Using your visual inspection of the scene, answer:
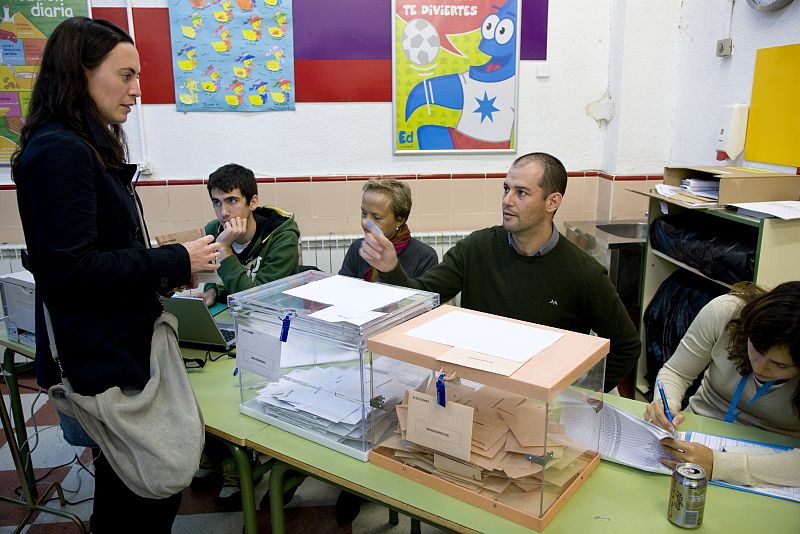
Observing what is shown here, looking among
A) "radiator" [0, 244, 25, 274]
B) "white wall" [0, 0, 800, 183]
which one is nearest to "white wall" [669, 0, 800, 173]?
"white wall" [0, 0, 800, 183]

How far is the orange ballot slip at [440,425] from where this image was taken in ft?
4.33

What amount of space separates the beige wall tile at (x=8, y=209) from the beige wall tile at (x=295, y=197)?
1472 millimetres

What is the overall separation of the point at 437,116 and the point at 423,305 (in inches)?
92.4

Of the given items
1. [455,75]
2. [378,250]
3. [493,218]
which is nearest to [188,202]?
[455,75]

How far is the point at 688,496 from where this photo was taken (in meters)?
1.25

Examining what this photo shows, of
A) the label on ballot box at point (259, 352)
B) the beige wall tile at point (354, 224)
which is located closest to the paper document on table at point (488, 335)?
the label on ballot box at point (259, 352)

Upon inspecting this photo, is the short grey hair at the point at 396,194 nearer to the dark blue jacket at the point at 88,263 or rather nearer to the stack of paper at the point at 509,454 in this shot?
the dark blue jacket at the point at 88,263

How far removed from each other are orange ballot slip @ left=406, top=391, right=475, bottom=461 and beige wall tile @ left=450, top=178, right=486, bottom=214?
2.60 m

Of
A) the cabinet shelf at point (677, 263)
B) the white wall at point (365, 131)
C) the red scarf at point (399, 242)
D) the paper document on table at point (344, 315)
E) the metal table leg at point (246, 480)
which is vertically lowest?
the metal table leg at point (246, 480)

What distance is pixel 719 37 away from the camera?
10.8 ft

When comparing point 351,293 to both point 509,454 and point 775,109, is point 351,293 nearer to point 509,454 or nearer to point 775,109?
point 509,454

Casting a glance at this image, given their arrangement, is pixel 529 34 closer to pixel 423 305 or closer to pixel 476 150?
pixel 476 150

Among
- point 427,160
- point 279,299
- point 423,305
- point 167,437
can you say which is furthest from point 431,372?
point 427,160

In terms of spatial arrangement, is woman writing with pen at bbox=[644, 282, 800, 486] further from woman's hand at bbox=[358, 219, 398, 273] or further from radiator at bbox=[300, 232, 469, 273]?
radiator at bbox=[300, 232, 469, 273]
